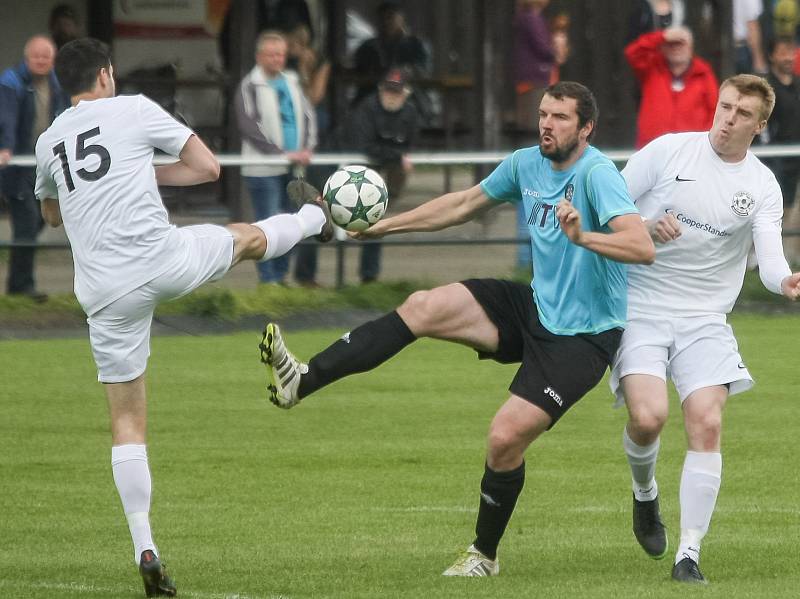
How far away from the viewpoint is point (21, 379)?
12781mm

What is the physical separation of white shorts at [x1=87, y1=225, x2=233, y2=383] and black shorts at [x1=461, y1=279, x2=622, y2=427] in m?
1.17

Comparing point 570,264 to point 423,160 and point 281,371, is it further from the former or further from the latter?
point 423,160

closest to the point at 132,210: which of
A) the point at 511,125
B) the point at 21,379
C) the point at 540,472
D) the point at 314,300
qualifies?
the point at 540,472

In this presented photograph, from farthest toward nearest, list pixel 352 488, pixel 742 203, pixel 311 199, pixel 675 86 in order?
pixel 675 86 → pixel 352 488 → pixel 311 199 → pixel 742 203

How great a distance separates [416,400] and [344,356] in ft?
14.9

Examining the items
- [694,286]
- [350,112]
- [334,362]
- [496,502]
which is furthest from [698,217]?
[350,112]

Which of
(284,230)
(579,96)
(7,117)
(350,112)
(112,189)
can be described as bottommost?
(350,112)

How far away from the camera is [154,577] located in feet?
23.0

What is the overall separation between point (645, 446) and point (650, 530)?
41 centimetres

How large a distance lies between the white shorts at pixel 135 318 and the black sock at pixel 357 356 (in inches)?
23.9

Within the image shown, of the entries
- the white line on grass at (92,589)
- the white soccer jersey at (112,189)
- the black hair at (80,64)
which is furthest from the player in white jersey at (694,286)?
the black hair at (80,64)

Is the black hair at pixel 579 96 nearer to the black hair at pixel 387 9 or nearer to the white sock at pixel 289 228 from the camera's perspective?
the white sock at pixel 289 228

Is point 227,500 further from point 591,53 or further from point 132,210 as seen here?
point 591,53

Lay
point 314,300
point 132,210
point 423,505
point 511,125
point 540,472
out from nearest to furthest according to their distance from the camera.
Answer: point 132,210 < point 423,505 < point 540,472 < point 314,300 < point 511,125
